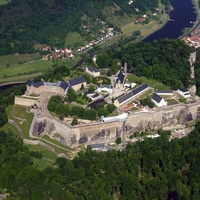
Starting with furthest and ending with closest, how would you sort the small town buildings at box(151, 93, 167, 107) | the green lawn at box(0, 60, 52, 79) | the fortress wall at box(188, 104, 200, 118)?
the green lawn at box(0, 60, 52, 79)
the fortress wall at box(188, 104, 200, 118)
the small town buildings at box(151, 93, 167, 107)

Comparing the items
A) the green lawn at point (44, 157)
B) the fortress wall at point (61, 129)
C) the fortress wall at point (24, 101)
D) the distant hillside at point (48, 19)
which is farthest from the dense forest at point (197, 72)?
the distant hillside at point (48, 19)

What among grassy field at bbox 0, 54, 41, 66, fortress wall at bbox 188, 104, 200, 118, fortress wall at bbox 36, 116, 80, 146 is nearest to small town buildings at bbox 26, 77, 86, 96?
fortress wall at bbox 36, 116, 80, 146

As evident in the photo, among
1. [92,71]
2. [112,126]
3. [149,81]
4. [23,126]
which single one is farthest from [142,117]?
[23,126]

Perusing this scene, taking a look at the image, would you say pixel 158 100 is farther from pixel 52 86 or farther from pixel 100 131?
pixel 52 86

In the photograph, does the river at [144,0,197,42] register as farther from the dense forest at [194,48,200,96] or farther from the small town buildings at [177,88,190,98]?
the small town buildings at [177,88,190,98]

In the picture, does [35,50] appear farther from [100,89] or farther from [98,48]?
[100,89]

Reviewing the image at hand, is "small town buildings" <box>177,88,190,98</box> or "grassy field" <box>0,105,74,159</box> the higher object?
"small town buildings" <box>177,88,190,98</box>
